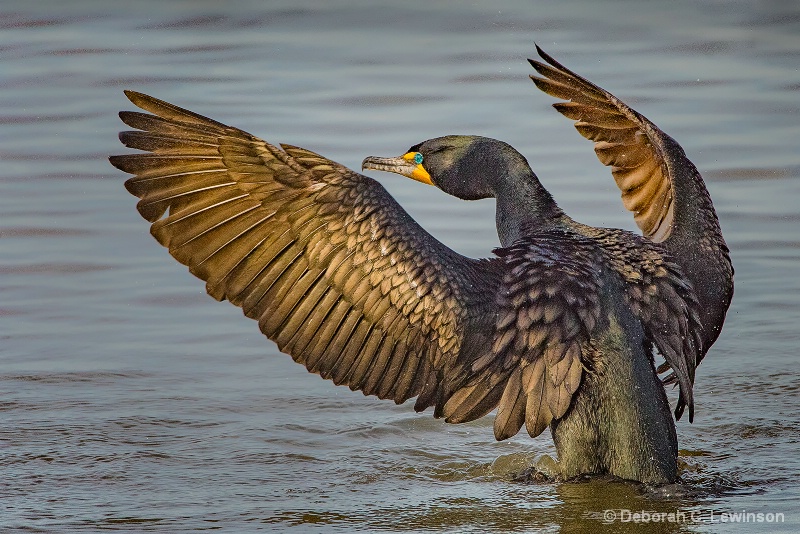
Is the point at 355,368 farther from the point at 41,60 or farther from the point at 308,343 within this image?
the point at 41,60

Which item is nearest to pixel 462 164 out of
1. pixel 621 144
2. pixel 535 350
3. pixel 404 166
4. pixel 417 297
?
pixel 404 166

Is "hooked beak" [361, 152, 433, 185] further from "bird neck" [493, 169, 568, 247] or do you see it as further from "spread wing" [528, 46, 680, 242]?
"spread wing" [528, 46, 680, 242]

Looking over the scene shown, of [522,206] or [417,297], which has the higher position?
[522,206]

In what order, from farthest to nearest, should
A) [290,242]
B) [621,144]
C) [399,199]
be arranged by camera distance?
[399,199]
[621,144]
[290,242]

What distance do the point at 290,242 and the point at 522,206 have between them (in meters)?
1.37

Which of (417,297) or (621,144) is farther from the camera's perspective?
(621,144)

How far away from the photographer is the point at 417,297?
6.17 metres

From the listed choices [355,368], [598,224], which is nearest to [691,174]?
[355,368]

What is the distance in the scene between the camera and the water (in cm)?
618

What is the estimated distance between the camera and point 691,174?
713 cm

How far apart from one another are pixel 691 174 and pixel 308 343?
2.09 metres

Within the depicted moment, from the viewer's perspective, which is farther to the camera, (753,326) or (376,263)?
(753,326)

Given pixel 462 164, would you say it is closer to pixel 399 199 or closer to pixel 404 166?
pixel 404 166

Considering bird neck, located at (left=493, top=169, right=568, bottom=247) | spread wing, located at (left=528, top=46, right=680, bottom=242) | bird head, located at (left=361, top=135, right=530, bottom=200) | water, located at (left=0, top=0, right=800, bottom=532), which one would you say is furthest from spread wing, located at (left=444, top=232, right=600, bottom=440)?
spread wing, located at (left=528, top=46, right=680, bottom=242)
